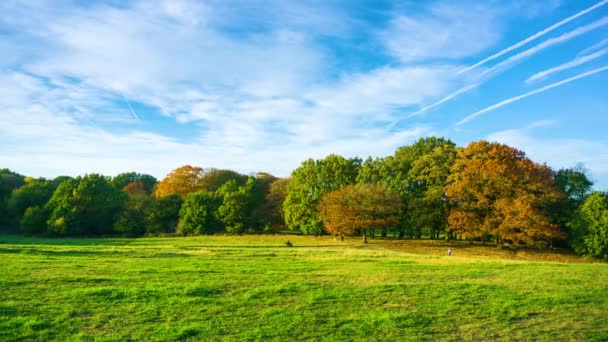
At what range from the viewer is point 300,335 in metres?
8.73

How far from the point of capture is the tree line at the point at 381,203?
1697 inches

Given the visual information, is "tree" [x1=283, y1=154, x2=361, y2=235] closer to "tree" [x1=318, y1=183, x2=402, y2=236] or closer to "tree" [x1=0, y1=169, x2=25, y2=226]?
"tree" [x1=318, y1=183, x2=402, y2=236]

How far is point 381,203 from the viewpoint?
50.3 meters

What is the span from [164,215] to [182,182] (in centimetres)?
1729

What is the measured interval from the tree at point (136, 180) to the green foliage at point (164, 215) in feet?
112

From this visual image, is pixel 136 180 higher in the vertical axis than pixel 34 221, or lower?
higher

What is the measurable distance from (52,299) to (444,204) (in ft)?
159

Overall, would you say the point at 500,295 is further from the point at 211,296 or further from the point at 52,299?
the point at 52,299

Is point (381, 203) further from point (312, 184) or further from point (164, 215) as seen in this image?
point (164, 215)

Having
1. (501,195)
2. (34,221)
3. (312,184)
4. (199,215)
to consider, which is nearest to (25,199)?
(34,221)

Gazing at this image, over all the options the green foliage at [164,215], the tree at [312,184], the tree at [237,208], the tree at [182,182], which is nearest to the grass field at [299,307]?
the tree at [312,184]

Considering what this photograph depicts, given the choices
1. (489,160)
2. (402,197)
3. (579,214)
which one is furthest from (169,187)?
(579,214)

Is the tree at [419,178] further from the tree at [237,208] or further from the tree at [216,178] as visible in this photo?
the tree at [216,178]

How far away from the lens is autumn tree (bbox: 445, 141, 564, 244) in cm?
4188
